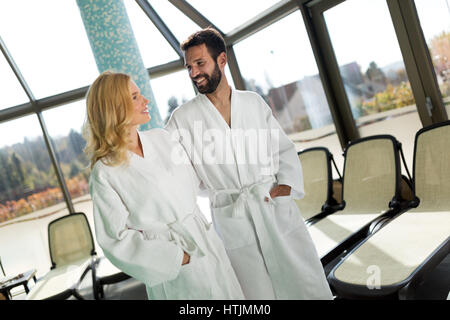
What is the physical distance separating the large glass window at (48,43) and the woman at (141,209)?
14.3ft

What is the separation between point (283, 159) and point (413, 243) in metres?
1.06

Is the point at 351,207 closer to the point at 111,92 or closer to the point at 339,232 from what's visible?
the point at 339,232

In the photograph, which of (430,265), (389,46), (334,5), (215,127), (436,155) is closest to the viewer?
(215,127)

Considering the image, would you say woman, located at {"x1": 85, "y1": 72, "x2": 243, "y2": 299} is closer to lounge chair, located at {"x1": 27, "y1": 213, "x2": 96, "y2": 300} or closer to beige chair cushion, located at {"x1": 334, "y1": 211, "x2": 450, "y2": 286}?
beige chair cushion, located at {"x1": 334, "y1": 211, "x2": 450, "y2": 286}

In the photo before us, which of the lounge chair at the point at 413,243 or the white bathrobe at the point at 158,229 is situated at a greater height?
the white bathrobe at the point at 158,229

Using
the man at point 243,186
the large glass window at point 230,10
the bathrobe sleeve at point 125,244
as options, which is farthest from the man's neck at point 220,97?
the large glass window at point 230,10

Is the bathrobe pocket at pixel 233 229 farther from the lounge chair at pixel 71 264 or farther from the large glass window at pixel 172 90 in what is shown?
the large glass window at pixel 172 90

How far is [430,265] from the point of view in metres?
2.03

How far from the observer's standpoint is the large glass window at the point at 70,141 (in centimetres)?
556

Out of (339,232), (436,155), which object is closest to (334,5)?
(436,155)

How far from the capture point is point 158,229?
4.51 ft

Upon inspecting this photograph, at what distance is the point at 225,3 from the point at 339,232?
2818 millimetres

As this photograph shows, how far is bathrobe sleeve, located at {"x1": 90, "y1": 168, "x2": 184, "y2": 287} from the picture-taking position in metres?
1.31

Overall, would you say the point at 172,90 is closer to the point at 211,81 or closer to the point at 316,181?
the point at 316,181
